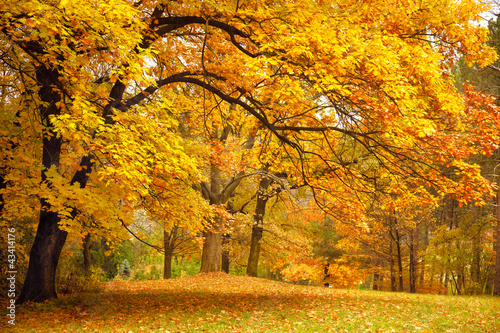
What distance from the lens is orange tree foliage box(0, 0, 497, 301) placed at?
5566mm

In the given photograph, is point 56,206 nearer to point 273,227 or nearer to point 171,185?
point 171,185

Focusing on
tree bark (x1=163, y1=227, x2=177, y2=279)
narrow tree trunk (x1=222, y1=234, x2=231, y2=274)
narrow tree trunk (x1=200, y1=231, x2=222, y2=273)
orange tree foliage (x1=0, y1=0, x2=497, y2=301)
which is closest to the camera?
orange tree foliage (x1=0, y1=0, x2=497, y2=301)

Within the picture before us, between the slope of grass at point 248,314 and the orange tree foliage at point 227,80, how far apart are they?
1353 millimetres

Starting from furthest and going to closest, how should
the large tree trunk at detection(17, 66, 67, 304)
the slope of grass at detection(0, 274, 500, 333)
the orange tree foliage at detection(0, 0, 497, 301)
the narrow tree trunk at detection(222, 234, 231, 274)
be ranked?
1. the narrow tree trunk at detection(222, 234, 231, 274)
2. the large tree trunk at detection(17, 66, 67, 304)
3. the slope of grass at detection(0, 274, 500, 333)
4. the orange tree foliage at detection(0, 0, 497, 301)

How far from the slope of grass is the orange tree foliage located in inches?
53.3

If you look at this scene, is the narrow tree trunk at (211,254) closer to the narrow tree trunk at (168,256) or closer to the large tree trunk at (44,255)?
the narrow tree trunk at (168,256)

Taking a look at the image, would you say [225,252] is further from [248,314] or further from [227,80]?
[227,80]

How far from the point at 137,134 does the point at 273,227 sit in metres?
10.9

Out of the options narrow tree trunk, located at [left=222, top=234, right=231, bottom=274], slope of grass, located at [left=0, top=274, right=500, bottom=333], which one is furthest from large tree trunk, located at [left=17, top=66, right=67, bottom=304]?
narrow tree trunk, located at [left=222, top=234, right=231, bottom=274]

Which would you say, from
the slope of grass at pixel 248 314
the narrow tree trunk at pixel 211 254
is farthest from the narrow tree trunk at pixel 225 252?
the slope of grass at pixel 248 314

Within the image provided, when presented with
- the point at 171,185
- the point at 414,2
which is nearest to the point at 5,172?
the point at 171,185

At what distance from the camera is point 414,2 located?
7109mm

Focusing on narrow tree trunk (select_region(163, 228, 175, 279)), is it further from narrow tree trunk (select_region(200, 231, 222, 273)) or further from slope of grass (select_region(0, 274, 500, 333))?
slope of grass (select_region(0, 274, 500, 333))

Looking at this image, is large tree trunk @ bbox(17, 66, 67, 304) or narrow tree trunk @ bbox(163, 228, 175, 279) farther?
narrow tree trunk @ bbox(163, 228, 175, 279)
